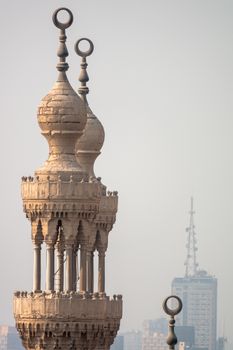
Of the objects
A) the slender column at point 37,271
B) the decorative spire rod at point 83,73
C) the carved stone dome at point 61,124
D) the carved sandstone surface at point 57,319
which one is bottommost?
the carved sandstone surface at point 57,319

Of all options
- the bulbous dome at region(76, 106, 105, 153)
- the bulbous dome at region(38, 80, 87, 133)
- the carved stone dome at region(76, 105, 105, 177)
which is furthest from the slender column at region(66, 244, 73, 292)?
the bulbous dome at region(76, 106, 105, 153)

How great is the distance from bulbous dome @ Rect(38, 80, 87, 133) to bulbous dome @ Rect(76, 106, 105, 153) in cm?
1057

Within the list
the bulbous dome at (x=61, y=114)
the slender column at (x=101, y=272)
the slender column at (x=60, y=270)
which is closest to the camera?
the bulbous dome at (x=61, y=114)

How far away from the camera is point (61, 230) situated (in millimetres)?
82000

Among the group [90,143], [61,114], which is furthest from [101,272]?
[61,114]

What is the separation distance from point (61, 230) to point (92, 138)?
11.1 m

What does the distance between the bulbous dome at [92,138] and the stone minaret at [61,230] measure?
948cm

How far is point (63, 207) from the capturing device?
268 ft

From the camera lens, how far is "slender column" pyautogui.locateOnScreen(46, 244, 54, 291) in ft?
265

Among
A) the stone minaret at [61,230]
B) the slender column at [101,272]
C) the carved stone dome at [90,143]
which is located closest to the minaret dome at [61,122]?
the stone minaret at [61,230]

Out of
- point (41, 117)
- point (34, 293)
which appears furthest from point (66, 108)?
point (34, 293)

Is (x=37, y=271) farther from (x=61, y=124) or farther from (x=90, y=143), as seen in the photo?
(x=90, y=143)

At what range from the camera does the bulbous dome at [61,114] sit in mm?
81188

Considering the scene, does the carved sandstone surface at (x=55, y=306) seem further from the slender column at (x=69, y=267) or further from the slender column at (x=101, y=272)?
the slender column at (x=101, y=272)
